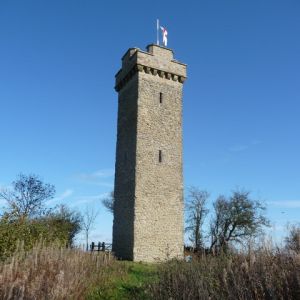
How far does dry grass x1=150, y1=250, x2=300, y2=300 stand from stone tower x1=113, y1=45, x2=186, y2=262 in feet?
43.9

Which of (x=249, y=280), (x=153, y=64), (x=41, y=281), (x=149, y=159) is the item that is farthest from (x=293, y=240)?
(x=153, y=64)

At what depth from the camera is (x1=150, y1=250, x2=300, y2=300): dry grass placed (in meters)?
5.27

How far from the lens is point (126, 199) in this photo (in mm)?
21406

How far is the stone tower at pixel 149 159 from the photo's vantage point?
20.4 meters

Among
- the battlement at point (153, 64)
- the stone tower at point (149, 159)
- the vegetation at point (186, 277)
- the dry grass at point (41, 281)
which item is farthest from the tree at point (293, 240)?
the battlement at point (153, 64)

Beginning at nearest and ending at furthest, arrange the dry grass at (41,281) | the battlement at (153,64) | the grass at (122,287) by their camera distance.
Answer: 1. the dry grass at (41,281)
2. the grass at (122,287)
3. the battlement at (153,64)

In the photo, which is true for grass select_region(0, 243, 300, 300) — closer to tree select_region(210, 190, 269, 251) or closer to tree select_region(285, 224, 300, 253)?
tree select_region(285, 224, 300, 253)

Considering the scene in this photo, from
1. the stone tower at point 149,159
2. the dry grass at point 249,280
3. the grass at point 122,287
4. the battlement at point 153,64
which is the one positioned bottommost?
the grass at point 122,287

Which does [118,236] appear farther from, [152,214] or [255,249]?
[255,249]

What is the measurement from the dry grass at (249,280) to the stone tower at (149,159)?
1337cm

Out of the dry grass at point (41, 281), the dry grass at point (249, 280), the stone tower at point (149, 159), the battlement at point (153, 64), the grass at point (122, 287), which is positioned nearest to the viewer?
the dry grass at point (249, 280)

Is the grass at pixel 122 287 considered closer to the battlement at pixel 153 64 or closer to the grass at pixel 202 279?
the grass at pixel 202 279

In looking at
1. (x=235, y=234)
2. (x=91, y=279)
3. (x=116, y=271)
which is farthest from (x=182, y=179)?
(x=235, y=234)

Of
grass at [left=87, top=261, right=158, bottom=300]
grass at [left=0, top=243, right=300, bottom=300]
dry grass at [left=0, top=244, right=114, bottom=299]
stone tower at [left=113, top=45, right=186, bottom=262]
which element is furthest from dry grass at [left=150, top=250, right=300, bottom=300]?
stone tower at [left=113, top=45, right=186, bottom=262]
